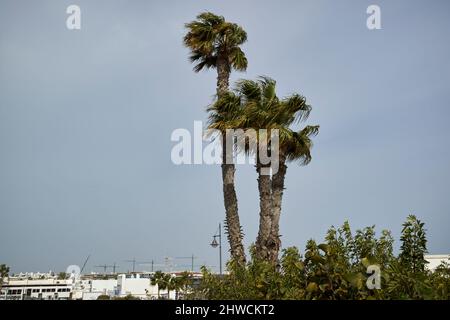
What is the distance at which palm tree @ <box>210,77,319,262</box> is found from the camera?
48.9ft

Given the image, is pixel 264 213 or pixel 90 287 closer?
pixel 264 213

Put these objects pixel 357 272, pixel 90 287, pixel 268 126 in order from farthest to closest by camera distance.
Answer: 1. pixel 90 287
2. pixel 268 126
3. pixel 357 272

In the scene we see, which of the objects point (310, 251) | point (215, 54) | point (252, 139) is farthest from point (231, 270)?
point (215, 54)

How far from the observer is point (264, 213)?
15117 millimetres

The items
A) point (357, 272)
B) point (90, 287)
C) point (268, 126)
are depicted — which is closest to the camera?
point (357, 272)

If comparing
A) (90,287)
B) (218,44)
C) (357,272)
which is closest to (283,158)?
(218,44)

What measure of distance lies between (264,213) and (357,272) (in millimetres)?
9820

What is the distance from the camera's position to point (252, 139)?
48.7 ft

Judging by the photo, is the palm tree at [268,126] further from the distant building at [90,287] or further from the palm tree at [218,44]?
the distant building at [90,287]

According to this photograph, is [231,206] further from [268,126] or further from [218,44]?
[218,44]

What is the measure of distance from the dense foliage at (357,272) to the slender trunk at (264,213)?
6.70 metres

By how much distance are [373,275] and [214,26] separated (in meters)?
14.1

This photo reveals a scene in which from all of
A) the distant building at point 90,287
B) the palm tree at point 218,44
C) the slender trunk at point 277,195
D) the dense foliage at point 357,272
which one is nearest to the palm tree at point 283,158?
the slender trunk at point 277,195
